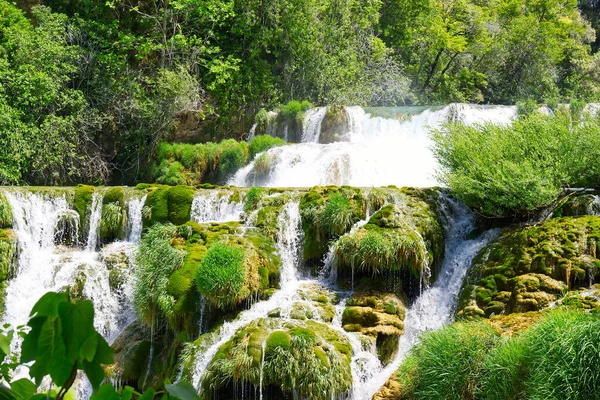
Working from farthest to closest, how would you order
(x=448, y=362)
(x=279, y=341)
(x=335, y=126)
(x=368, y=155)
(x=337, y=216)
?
1. (x=335, y=126)
2. (x=368, y=155)
3. (x=337, y=216)
4. (x=279, y=341)
5. (x=448, y=362)

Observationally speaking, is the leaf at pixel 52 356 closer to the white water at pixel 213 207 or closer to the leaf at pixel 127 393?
the leaf at pixel 127 393

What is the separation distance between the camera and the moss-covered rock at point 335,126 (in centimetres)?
1894

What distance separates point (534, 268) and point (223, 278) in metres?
4.69

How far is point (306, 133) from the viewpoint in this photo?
1936 cm

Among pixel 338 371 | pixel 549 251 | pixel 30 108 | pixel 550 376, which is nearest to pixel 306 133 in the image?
pixel 30 108

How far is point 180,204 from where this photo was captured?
12.9m

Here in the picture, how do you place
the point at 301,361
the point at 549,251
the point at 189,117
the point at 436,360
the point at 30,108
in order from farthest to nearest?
the point at 189,117 → the point at 30,108 → the point at 549,251 → the point at 301,361 → the point at 436,360

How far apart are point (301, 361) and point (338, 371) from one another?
0.51m

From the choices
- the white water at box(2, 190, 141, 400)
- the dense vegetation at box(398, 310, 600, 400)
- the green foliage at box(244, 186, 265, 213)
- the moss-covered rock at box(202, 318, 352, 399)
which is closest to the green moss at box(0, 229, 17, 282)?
the white water at box(2, 190, 141, 400)

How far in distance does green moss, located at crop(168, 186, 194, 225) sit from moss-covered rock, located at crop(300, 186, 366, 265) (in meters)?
2.67

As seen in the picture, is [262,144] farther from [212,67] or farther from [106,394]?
[106,394]

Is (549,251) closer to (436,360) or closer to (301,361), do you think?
(436,360)

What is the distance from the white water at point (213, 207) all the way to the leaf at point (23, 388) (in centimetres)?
1147

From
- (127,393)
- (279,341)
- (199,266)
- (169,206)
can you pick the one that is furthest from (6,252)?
(127,393)
